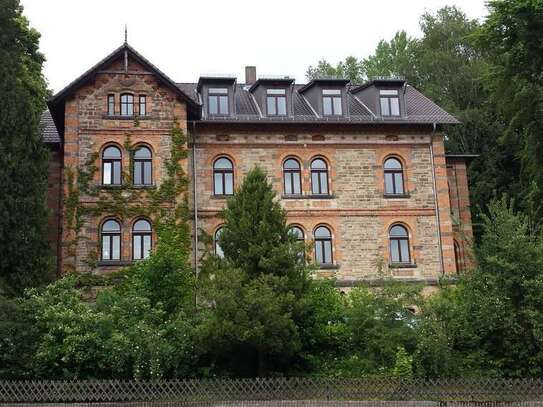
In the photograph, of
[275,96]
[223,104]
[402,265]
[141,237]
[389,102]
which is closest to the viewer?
[141,237]

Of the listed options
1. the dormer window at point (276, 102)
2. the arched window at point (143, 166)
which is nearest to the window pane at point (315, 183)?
the dormer window at point (276, 102)

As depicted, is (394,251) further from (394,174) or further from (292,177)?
(292,177)

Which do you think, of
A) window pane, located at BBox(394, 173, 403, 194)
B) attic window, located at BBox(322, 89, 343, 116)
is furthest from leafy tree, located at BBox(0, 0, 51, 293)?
window pane, located at BBox(394, 173, 403, 194)

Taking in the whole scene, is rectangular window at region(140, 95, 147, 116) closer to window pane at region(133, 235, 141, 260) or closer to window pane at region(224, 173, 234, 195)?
window pane at region(224, 173, 234, 195)

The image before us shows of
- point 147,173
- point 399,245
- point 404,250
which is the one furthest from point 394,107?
point 147,173

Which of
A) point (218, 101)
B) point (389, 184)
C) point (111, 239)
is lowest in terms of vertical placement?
point (111, 239)

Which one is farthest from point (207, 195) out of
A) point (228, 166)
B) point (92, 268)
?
point (92, 268)

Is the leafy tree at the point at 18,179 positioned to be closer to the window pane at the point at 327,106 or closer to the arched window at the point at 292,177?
the arched window at the point at 292,177

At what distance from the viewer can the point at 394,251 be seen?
32.1 meters

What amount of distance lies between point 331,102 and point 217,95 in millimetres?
5030

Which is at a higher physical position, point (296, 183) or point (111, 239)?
point (296, 183)

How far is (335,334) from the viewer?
23422mm

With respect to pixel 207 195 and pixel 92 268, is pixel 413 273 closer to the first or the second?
pixel 207 195

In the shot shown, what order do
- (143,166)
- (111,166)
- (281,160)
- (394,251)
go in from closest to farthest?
(111,166)
(143,166)
(394,251)
(281,160)
